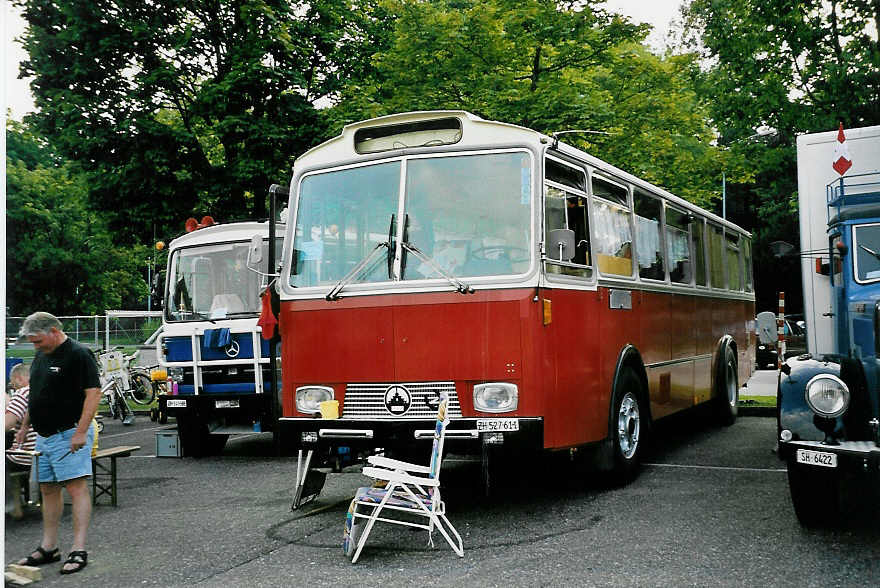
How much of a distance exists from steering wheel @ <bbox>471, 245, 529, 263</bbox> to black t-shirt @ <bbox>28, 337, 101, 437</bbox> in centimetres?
300

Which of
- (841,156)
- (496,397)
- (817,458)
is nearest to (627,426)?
(496,397)

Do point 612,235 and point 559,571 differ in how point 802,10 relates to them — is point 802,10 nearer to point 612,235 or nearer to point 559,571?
point 612,235

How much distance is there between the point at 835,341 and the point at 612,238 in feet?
7.29

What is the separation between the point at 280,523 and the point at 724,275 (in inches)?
328

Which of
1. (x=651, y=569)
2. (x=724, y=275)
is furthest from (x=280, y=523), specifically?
(x=724, y=275)

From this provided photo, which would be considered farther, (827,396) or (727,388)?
(727,388)

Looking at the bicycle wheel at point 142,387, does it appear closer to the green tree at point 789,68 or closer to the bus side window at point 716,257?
the bus side window at point 716,257

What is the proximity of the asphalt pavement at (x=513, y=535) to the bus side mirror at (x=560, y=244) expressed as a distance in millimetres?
1810

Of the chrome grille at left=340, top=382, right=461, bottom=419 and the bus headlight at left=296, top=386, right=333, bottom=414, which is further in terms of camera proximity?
the bus headlight at left=296, top=386, right=333, bottom=414

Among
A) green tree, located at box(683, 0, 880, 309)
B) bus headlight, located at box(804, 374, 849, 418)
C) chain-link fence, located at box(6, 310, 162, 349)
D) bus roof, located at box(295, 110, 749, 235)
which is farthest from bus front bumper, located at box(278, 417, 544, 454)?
chain-link fence, located at box(6, 310, 162, 349)

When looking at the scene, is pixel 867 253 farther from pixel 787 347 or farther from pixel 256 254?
pixel 787 347

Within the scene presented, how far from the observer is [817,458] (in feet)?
20.2

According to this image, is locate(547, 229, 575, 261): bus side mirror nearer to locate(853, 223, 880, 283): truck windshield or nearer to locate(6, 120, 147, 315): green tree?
locate(853, 223, 880, 283): truck windshield

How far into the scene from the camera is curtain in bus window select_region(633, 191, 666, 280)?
962 centimetres
